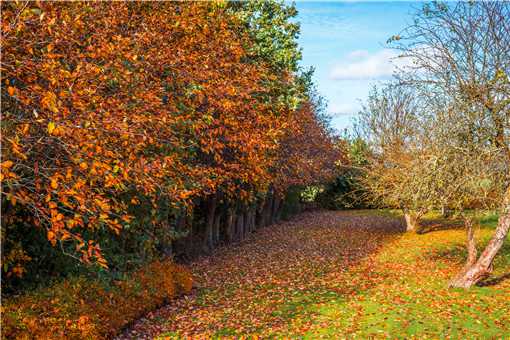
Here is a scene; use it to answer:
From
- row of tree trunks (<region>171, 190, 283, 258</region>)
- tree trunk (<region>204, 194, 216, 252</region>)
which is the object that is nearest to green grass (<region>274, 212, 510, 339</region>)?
row of tree trunks (<region>171, 190, 283, 258</region>)

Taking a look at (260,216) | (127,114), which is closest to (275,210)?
(260,216)

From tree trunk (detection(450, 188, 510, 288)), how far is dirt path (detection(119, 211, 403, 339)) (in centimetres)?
416

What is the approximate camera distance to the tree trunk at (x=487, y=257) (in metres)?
14.8

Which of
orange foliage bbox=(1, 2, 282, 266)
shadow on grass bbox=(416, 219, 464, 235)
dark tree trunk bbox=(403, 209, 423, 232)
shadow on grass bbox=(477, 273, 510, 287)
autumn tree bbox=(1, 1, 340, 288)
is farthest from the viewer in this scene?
shadow on grass bbox=(416, 219, 464, 235)

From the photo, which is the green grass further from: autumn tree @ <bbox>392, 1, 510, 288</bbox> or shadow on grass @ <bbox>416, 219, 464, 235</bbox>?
shadow on grass @ <bbox>416, 219, 464, 235</bbox>

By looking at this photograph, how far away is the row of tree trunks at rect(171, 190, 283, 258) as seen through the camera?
2388cm

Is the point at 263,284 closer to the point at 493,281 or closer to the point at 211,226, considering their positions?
the point at 211,226

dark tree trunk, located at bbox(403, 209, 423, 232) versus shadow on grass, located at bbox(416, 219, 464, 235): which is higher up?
dark tree trunk, located at bbox(403, 209, 423, 232)

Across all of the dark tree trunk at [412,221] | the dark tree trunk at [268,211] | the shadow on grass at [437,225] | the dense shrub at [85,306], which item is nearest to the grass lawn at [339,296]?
the dense shrub at [85,306]

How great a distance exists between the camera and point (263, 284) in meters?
18.8

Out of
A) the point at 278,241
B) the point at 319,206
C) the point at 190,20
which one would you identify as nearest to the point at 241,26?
the point at 190,20

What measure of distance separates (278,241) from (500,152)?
60.0 ft

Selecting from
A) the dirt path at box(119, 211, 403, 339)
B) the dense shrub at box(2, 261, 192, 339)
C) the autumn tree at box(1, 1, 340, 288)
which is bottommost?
the dirt path at box(119, 211, 403, 339)

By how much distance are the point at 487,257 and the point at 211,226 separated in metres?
14.7
